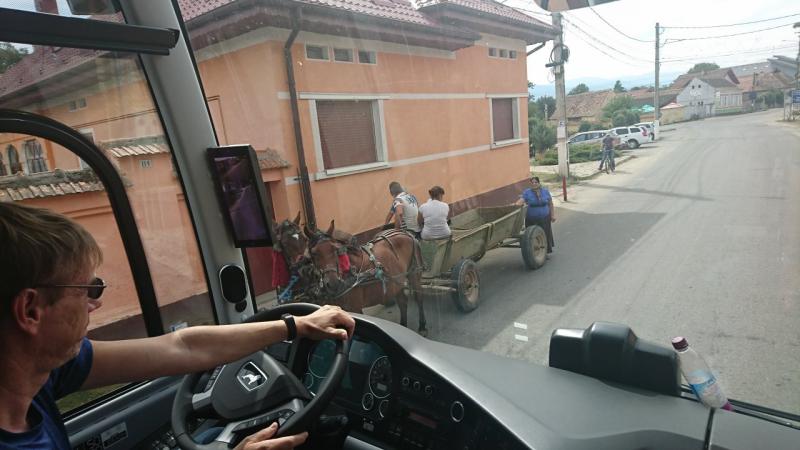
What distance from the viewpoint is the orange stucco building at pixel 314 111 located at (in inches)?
74.1

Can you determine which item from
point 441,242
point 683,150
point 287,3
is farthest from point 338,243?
point 683,150

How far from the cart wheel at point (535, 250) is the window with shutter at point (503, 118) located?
0.46 meters

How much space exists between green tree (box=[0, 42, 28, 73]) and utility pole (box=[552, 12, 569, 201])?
1.69 m

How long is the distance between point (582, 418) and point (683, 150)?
3.84 feet

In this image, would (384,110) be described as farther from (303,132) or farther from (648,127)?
(648,127)

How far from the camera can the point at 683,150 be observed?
193 centimetres

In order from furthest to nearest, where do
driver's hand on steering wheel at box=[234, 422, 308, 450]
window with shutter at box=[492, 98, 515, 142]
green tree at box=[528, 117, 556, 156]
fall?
1. window with shutter at box=[492, 98, 515, 142]
2. green tree at box=[528, 117, 556, 156]
3. driver's hand on steering wheel at box=[234, 422, 308, 450]

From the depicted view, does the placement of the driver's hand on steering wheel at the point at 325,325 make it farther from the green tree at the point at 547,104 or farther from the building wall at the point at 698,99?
the building wall at the point at 698,99

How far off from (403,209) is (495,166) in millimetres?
1322

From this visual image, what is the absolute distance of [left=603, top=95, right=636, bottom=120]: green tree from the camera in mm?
1822

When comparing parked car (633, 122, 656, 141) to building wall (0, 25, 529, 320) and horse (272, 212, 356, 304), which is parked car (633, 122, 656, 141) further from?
horse (272, 212, 356, 304)

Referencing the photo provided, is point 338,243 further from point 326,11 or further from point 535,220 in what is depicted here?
point 535,220

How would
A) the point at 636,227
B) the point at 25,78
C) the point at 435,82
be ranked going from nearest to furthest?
the point at 25,78 < the point at 636,227 < the point at 435,82

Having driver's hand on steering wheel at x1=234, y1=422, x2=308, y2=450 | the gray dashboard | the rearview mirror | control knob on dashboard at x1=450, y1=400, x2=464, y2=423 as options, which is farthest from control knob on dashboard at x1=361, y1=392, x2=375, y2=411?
the rearview mirror
